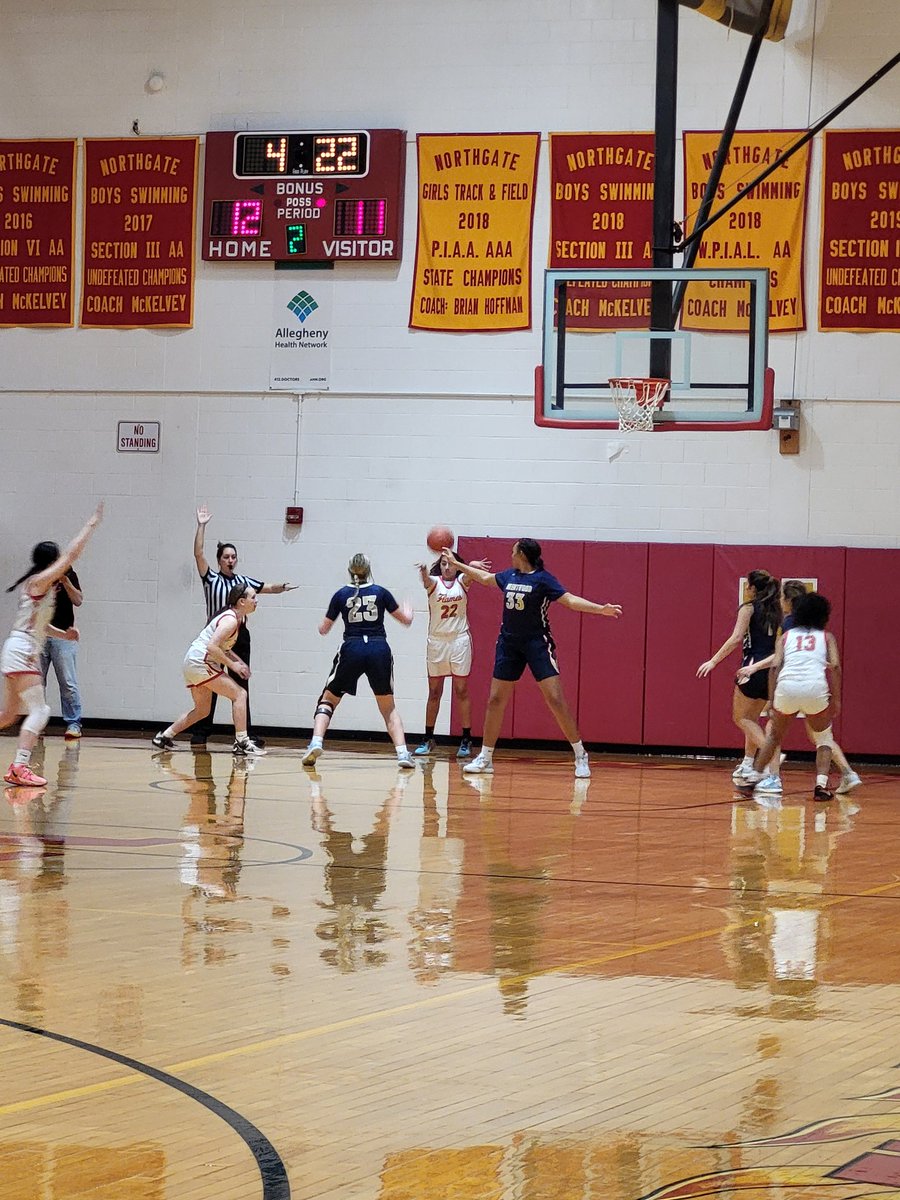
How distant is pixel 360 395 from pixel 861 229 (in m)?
5.83

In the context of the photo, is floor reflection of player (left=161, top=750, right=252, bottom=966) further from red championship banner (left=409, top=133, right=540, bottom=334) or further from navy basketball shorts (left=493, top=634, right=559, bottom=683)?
red championship banner (left=409, top=133, right=540, bottom=334)

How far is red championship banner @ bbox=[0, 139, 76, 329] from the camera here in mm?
19125

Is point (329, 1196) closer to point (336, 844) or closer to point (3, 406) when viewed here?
point (336, 844)

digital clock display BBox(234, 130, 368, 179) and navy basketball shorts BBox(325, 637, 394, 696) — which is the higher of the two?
digital clock display BBox(234, 130, 368, 179)

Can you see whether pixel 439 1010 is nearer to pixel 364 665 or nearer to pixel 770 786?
pixel 770 786

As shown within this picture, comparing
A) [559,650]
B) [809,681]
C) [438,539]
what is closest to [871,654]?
[559,650]

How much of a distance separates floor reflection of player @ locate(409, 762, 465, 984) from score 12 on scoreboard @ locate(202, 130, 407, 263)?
8.36 m

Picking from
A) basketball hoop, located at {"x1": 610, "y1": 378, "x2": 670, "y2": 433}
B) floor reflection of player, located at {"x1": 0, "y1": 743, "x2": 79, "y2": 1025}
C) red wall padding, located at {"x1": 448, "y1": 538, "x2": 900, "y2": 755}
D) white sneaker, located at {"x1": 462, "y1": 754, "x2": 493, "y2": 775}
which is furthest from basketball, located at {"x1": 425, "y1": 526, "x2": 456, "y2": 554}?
floor reflection of player, located at {"x1": 0, "y1": 743, "x2": 79, "y2": 1025}

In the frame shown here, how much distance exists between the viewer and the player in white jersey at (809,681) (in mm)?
12766

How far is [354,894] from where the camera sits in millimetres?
7422

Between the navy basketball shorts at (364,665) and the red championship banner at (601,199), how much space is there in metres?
5.74

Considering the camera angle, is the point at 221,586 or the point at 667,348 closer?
the point at 667,348

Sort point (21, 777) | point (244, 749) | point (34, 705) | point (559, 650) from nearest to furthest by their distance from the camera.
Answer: point (34, 705), point (21, 777), point (244, 749), point (559, 650)

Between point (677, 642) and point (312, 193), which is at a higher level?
point (312, 193)
